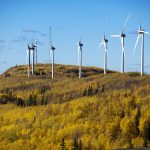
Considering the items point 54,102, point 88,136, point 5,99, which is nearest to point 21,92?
point 5,99

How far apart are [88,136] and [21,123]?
1150 inches

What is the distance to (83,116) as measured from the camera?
131500 millimetres

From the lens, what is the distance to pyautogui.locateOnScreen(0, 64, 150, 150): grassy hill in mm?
112188

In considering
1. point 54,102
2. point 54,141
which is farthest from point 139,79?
point 54,141

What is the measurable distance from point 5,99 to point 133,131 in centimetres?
7017

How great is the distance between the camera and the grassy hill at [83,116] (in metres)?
112

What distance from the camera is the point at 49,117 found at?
138 metres

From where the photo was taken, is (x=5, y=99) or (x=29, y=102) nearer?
(x=29, y=102)

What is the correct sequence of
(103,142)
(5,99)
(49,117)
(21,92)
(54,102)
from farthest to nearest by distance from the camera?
1. (21,92)
2. (5,99)
3. (54,102)
4. (49,117)
5. (103,142)

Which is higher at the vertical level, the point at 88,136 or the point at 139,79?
the point at 139,79

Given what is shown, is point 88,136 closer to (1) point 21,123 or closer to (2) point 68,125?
(2) point 68,125

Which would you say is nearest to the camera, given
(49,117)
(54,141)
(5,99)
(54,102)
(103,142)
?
(103,142)

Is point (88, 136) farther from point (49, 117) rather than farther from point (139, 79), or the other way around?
point (139, 79)

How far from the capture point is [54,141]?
119 m
